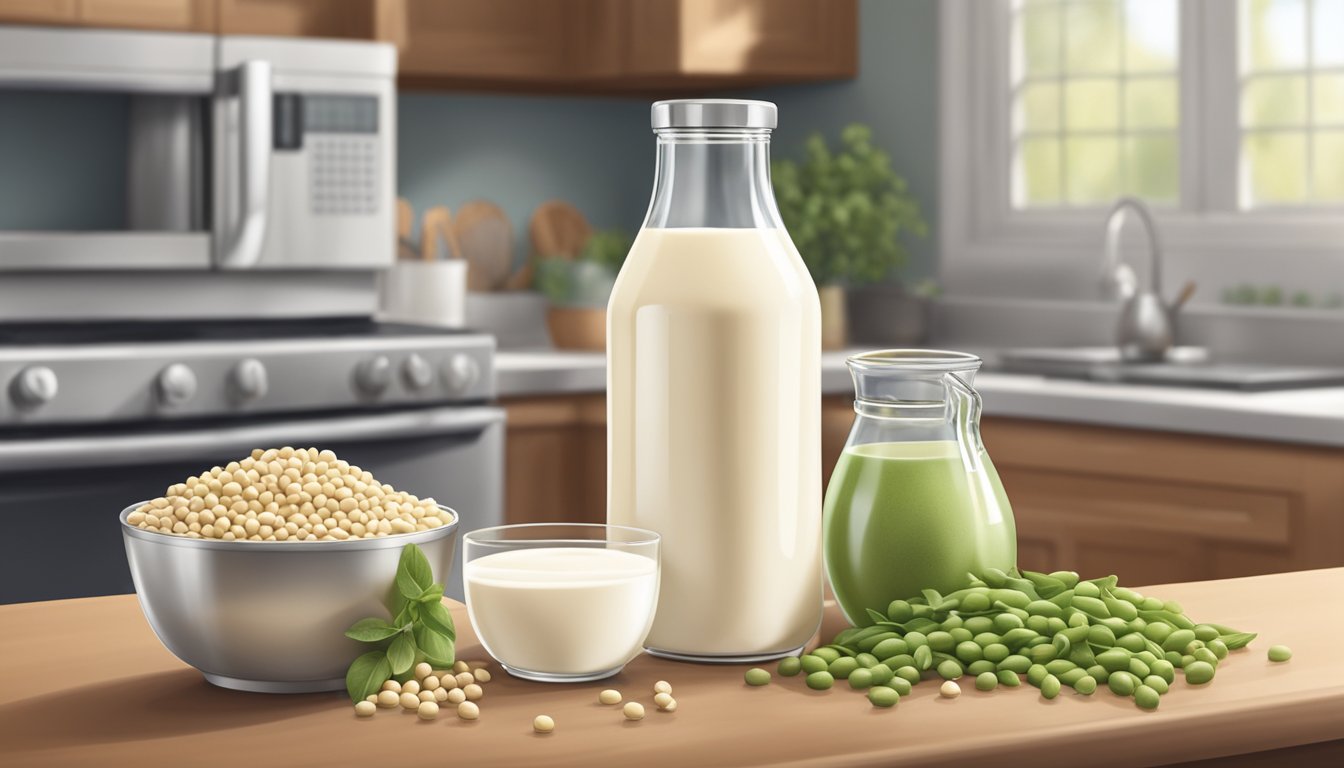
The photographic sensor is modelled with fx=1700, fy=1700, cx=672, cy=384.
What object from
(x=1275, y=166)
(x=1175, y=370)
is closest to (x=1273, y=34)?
(x=1275, y=166)

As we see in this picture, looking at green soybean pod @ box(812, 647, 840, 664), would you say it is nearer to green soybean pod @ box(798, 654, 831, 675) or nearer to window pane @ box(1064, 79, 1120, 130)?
green soybean pod @ box(798, 654, 831, 675)

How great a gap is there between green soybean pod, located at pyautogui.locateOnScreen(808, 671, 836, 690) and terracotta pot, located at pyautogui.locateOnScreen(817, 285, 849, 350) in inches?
109

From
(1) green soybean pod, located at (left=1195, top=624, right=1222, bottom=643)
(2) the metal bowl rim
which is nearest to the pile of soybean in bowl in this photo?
(2) the metal bowl rim

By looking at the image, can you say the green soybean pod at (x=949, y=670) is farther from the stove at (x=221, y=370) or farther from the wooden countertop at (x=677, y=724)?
the stove at (x=221, y=370)

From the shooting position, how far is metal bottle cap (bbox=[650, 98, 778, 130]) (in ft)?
3.25

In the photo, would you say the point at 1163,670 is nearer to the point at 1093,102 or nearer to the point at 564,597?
the point at 564,597

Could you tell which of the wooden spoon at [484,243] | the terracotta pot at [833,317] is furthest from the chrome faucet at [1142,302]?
the wooden spoon at [484,243]

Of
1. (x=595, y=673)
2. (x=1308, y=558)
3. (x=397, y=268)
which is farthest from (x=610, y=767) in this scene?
(x=397, y=268)

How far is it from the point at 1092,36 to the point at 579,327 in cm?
125

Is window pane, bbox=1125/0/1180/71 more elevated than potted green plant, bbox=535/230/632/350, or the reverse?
window pane, bbox=1125/0/1180/71

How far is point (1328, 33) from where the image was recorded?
3.16m

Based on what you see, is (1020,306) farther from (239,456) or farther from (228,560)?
(228,560)

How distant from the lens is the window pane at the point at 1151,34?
11.2ft

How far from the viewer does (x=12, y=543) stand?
2.56 m
